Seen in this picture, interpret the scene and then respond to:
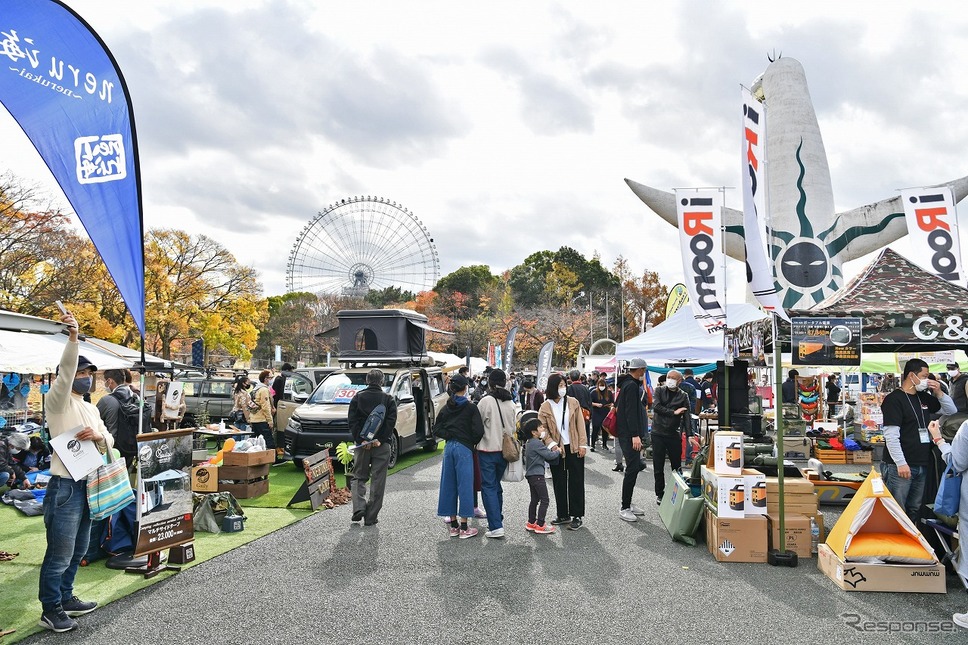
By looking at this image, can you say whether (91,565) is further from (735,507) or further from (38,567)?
(735,507)

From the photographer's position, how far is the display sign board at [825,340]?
19.0 ft

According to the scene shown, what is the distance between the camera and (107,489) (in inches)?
174

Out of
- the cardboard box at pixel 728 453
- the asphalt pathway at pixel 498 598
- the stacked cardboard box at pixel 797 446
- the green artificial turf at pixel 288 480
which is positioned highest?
the cardboard box at pixel 728 453

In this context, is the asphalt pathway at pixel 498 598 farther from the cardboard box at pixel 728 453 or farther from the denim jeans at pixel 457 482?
the cardboard box at pixel 728 453

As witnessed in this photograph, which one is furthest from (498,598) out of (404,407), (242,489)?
(404,407)

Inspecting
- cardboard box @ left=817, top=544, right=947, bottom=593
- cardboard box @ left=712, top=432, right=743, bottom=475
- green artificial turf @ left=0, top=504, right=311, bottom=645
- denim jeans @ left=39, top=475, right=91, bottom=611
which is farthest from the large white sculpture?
denim jeans @ left=39, top=475, right=91, bottom=611

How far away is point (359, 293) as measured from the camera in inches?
1644

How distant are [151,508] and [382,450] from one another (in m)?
2.69

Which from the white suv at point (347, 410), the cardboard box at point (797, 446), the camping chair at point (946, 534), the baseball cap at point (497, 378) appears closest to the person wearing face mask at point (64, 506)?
the baseball cap at point (497, 378)

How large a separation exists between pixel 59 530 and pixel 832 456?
12.9 metres

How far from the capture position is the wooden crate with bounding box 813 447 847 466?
12281 millimetres

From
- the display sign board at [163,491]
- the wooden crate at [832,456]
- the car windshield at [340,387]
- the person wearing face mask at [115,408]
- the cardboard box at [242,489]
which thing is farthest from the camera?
the wooden crate at [832,456]

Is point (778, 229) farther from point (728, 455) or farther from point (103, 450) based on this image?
point (103, 450)

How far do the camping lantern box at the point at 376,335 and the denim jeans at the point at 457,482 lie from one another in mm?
7128
